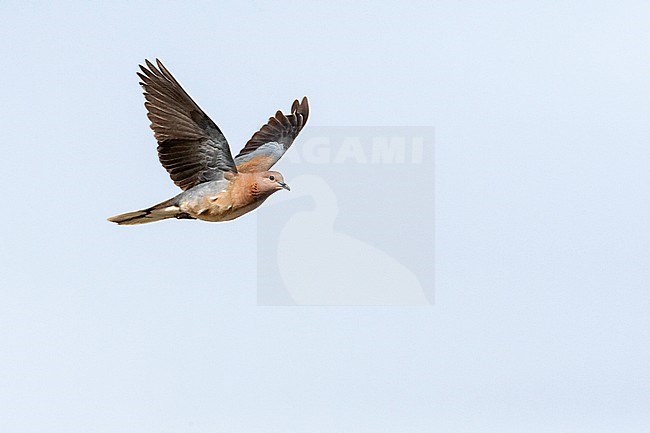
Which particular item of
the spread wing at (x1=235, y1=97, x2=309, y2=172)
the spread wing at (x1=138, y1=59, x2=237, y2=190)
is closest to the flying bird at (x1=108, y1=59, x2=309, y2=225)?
the spread wing at (x1=138, y1=59, x2=237, y2=190)

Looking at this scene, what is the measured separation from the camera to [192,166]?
12.7 meters

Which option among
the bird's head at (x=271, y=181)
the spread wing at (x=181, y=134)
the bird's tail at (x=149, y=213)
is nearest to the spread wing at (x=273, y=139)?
the spread wing at (x=181, y=134)

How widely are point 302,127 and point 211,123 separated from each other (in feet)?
9.87

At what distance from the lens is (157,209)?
41.1 feet

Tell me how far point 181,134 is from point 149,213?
0.92 m

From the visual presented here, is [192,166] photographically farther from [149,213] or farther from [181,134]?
[149,213]

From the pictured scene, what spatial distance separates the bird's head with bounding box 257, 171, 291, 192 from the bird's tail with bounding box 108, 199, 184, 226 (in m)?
1.02

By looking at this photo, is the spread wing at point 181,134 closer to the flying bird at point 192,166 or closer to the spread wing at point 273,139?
the flying bird at point 192,166

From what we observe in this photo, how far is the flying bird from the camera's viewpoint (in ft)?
40.1

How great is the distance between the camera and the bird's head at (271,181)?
12.1 meters

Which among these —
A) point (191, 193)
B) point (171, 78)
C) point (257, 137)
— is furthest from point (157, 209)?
point (257, 137)

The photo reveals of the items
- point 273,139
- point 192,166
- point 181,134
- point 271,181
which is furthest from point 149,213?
point 273,139

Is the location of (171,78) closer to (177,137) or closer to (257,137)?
(177,137)

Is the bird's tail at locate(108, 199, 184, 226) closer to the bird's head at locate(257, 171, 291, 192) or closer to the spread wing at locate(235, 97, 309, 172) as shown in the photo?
the bird's head at locate(257, 171, 291, 192)
